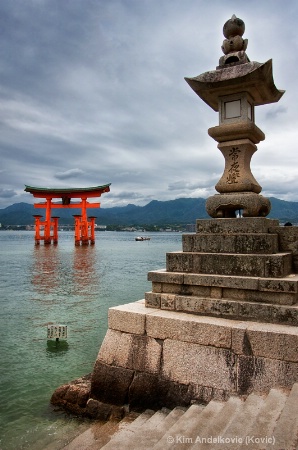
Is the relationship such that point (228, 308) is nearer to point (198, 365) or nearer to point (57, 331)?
point (198, 365)

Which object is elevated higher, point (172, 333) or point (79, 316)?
point (172, 333)

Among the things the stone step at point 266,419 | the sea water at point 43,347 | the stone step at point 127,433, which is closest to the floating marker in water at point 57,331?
the sea water at point 43,347

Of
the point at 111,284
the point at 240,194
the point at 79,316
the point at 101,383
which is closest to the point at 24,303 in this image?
the point at 79,316

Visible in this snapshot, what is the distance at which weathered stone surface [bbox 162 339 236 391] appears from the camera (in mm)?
3822

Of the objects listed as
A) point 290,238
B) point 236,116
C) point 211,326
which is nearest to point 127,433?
point 211,326

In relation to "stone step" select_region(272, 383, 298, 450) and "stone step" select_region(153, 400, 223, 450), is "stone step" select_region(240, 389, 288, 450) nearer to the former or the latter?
"stone step" select_region(272, 383, 298, 450)

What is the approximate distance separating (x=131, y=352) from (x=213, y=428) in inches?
59.6

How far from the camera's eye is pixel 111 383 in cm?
439

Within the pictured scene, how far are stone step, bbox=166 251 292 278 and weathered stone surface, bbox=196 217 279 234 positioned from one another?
1.36 feet

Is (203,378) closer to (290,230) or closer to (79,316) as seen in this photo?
(290,230)

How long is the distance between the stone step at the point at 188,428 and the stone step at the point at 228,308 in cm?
104

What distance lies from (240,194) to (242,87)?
1.61m

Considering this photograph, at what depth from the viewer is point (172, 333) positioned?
4.22 meters

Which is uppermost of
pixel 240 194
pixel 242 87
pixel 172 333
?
pixel 242 87
